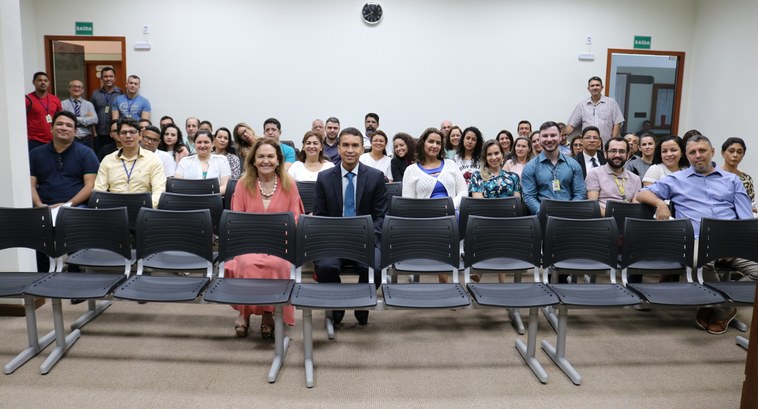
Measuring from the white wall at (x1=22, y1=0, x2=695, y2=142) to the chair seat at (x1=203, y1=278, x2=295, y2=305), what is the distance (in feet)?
18.1

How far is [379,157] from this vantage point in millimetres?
5902

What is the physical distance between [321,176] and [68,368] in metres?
1.95

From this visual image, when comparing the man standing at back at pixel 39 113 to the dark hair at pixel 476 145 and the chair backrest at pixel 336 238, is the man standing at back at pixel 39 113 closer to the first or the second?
the chair backrest at pixel 336 238

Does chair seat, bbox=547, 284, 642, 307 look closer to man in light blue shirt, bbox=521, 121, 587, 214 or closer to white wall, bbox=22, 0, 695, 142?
man in light blue shirt, bbox=521, 121, 587, 214

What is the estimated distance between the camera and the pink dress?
3447 mm

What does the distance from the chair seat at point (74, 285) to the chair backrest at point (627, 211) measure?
3.62 meters

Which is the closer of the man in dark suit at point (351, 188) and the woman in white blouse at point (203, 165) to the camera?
the man in dark suit at point (351, 188)

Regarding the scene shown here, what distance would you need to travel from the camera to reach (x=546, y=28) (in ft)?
27.8

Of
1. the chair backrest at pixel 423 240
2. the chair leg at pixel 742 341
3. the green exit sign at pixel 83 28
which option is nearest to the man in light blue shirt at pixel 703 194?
the chair leg at pixel 742 341

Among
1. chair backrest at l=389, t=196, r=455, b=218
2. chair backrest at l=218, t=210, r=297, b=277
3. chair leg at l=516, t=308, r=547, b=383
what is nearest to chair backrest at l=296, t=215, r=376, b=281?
chair backrest at l=218, t=210, r=297, b=277

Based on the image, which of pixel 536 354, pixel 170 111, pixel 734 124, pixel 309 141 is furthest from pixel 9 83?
pixel 734 124

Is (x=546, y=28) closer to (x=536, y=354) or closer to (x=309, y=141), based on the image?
(x=309, y=141)

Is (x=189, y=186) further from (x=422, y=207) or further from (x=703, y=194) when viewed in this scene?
(x=703, y=194)

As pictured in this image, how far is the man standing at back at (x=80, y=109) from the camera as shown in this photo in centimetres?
745
